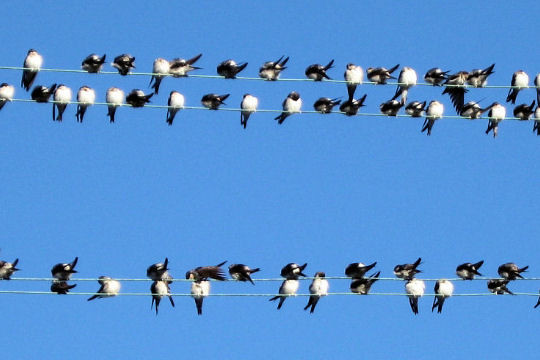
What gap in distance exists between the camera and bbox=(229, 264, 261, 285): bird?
2362cm

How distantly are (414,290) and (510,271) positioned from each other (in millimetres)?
1360

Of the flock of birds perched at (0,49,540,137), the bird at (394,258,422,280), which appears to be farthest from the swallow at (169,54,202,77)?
the bird at (394,258,422,280)

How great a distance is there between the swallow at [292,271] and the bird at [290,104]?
2.65 metres

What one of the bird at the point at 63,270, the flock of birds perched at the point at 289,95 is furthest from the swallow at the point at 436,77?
the bird at the point at 63,270

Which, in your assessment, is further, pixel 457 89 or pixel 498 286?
pixel 457 89

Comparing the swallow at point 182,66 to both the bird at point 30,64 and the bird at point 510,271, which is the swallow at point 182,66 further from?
the bird at point 510,271

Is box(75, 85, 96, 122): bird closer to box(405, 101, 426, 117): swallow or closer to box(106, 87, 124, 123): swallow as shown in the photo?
box(106, 87, 124, 123): swallow

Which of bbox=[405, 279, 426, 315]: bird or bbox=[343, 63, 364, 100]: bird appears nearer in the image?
bbox=[405, 279, 426, 315]: bird

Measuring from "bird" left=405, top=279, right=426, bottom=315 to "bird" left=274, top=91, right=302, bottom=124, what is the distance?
10.5 ft

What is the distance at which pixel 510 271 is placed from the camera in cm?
2445

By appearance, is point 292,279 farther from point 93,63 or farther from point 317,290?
point 93,63

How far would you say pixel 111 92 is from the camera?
2581 centimetres

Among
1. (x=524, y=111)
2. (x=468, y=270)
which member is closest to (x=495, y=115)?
(x=524, y=111)

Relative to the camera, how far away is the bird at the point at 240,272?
23.6 meters
